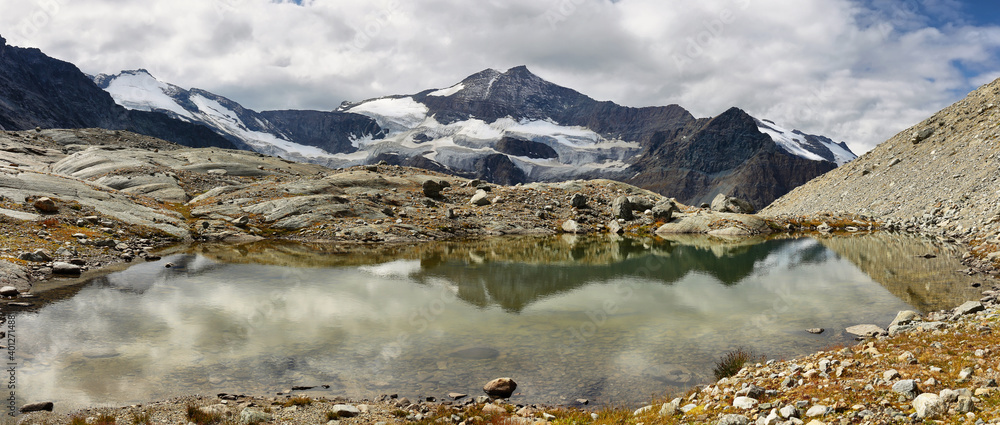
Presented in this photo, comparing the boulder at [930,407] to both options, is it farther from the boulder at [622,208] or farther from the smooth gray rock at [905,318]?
the boulder at [622,208]

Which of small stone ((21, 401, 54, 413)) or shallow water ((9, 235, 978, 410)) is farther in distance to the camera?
shallow water ((9, 235, 978, 410))

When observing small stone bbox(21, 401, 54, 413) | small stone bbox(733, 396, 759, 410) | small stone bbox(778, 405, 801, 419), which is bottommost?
small stone bbox(21, 401, 54, 413)

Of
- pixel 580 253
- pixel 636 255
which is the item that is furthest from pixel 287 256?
pixel 636 255

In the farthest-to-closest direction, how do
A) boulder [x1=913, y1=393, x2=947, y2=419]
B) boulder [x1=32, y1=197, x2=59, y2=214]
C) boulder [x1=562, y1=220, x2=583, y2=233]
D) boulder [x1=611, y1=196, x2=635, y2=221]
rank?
boulder [x1=611, y1=196, x2=635, y2=221], boulder [x1=562, y1=220, x2=583, y2=233], boulder [x1=32, y1=197, x2=59, y2=214], boulder [x1=913, y1=393, x2=947, y2=419]

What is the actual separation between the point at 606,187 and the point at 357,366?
74375mm

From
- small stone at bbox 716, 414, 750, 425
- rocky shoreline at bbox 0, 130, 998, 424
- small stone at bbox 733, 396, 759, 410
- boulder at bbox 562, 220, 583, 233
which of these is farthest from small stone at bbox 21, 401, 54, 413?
boulder at bbox 562, 220, 583, 233

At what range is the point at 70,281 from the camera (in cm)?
2970

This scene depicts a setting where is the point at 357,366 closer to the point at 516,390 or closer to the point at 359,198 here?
the point at 516,390

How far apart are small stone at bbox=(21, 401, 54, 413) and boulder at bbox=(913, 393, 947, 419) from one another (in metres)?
21.0

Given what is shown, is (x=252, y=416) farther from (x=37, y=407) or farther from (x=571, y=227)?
(x=571, y=227)

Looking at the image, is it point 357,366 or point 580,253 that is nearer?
point 357,366

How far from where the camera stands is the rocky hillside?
51.2 meters

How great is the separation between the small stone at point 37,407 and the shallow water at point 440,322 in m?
0.60

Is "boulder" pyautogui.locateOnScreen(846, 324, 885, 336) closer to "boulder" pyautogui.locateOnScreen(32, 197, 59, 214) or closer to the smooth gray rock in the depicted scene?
the smooth gray rock
